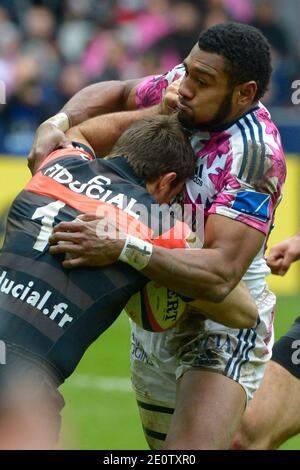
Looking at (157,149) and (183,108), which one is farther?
(183,108)

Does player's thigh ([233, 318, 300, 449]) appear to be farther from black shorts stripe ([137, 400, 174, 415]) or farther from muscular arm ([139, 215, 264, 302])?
muscular arm ([139, 215, 264, 302])

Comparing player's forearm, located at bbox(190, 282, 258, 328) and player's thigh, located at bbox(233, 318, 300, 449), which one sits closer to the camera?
player's forearm, located at bbox(190, 282, 258, 328)

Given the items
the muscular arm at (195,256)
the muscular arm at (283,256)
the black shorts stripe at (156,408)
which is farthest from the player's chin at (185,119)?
the black shorts stripe at (156,408)

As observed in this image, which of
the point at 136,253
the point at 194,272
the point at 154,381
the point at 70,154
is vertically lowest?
the point at 154,381

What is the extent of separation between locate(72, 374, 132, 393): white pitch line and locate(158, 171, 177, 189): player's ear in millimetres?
4518

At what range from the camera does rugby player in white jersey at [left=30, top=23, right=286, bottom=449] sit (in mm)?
4871

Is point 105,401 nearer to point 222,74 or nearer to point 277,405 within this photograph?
point 277,405

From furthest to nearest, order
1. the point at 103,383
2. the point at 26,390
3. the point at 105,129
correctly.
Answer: the point at 103,383 → the point at 105,129 → the point at 26,390

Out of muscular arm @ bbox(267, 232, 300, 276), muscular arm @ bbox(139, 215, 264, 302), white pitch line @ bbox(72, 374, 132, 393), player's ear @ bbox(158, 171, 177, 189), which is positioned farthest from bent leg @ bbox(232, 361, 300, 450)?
white pitch line @ bbox(72, 374, 132, 393)

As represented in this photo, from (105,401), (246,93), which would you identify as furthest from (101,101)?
(105,401)

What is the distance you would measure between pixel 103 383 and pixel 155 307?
4.49 metres

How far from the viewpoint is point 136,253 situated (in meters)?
4.66

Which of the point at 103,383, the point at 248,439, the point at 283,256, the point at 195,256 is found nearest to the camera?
the point at 195,256

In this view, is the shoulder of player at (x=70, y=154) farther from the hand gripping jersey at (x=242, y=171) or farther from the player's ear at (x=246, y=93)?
the player's ear at (x=246, y=93)
